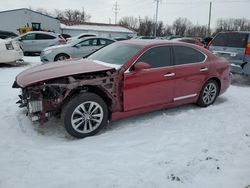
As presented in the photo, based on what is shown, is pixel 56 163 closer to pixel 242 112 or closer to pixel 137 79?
pixel 137 79

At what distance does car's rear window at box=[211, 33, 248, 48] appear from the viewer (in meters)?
7.58

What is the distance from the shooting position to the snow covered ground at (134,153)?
8.72ft

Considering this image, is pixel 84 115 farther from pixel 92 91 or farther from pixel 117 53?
pixel 117 53

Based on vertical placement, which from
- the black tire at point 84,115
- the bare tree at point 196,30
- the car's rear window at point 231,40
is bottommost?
the black tire at point 84,115

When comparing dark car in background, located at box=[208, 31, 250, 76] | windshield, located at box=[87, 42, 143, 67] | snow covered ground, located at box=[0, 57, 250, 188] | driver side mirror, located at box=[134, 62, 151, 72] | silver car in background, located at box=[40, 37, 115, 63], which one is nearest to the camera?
snow covered ground, located at box=[0, 57, 250, 188]

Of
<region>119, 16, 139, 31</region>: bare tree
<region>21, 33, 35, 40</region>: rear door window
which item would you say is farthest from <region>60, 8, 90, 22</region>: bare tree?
<region>21, 33, 35, 40</region>: rear door window

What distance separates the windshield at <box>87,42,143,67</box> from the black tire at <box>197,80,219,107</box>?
1.88 meters

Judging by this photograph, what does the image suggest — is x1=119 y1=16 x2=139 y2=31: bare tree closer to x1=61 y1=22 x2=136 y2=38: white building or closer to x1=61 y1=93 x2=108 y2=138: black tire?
x1=61 y1=22 x2=136 y2=38: white building

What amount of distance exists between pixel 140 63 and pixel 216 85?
2405mm

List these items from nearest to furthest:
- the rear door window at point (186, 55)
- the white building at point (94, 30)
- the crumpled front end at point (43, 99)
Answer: the crumpled front end at point (43, 99), the rear door window at point (186, 55), the white building at point (94, 30)

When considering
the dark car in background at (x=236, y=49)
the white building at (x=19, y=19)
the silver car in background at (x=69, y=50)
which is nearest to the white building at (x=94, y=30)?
the white building at (x=19, y=19)

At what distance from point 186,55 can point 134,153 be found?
2.53 metres

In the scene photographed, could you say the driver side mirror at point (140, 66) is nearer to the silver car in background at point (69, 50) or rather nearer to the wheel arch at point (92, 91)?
the wheel arch at point (92, 91)

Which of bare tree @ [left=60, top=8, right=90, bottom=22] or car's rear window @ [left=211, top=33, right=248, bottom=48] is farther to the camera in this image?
bare tree @ [left=60, top=8, right=90, bottom=22]
